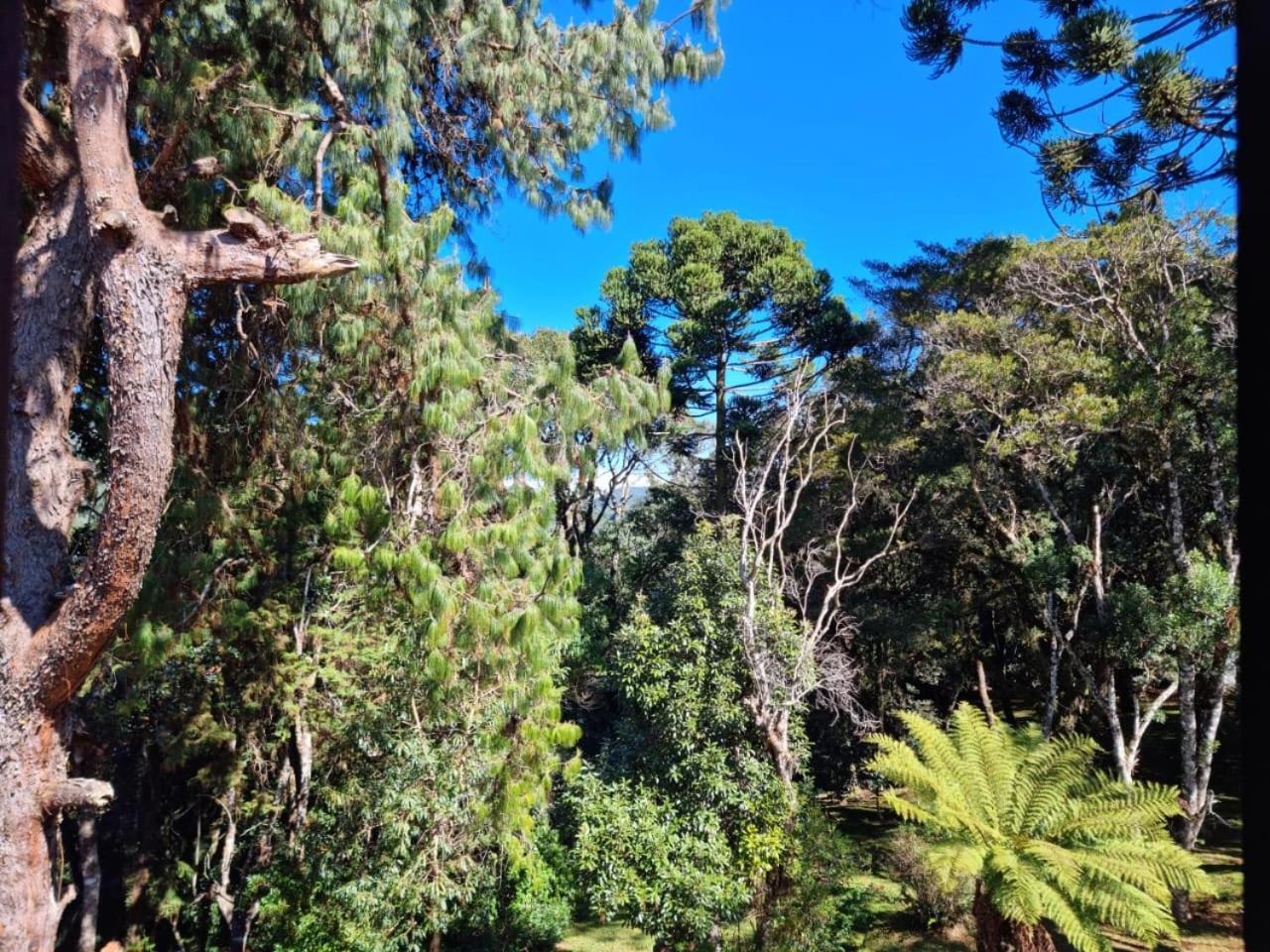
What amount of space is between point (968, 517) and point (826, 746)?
494 cm

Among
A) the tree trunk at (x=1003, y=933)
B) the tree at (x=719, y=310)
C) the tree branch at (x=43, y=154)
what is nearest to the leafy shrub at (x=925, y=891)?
the tree trunk at (x=1003, y=933)

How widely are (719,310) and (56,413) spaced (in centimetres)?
1256

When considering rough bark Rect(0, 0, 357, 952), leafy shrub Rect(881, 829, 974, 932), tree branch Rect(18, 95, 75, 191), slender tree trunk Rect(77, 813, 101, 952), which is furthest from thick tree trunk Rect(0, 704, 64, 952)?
leafy shrub Rect(881, 829, 974, 932)

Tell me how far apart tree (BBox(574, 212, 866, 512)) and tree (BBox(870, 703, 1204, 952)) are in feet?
28.2

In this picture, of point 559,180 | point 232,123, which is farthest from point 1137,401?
point 232,123

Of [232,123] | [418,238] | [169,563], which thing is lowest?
[169,563]

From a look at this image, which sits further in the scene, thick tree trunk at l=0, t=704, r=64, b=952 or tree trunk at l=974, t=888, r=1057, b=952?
tree trunk at l=974, t=888, r=1057, b=952

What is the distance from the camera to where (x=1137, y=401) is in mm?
8500

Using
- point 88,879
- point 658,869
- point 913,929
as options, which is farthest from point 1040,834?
point 88,879

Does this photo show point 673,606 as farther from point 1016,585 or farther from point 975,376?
point 1016,585

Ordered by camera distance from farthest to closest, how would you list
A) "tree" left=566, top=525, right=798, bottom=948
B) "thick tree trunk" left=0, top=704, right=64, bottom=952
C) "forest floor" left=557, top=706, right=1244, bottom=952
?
"forest floor" left=557, top=706, right=1244, bottom=952
"tree" left=566, top=525, right=798, bottom=948
"thick tree trunk" left=0, top=704, right=64, bottom=952

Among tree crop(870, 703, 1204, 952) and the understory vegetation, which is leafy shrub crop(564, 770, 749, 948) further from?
tree crop(870, 703, 1204, 952)

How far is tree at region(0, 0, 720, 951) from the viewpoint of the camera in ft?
11.4

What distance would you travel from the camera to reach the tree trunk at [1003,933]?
5.61 m
